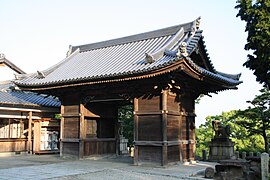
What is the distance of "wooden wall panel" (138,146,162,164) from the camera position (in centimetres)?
1210

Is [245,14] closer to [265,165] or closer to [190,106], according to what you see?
[190,106]

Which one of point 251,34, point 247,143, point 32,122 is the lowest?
point 247,143

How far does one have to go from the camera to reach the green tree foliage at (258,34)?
1167cm

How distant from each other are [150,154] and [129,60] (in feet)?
16.0

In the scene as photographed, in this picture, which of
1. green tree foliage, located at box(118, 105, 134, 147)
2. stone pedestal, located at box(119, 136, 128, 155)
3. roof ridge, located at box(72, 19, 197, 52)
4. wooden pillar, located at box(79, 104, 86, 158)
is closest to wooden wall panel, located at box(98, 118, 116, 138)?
stone pedestal, located at box(119, 136, 128, 155)

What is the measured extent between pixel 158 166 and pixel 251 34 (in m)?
7.22

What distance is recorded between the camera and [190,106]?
48.7 feet

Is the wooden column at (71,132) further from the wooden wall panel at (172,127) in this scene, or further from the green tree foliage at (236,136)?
the green tree foliage at (236,136)

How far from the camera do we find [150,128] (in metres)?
12.5

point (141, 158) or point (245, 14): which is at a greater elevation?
point (245, 14)

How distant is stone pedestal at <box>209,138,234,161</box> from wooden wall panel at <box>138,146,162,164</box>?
4.58 meters

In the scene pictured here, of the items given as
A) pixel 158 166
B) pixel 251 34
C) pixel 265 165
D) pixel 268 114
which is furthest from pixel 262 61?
pixel 268 114

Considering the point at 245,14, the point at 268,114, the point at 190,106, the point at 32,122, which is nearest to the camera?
the point at 245,14

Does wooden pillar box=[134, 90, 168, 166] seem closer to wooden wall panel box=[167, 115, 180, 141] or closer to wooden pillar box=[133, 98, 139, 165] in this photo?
wooden pillar box=[133, 98, 139, 165]
